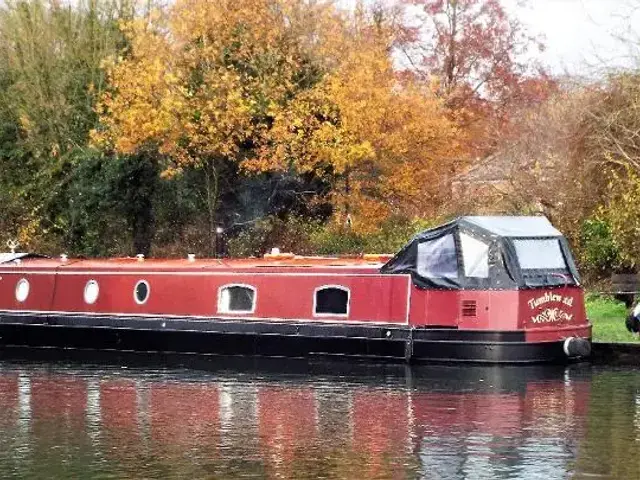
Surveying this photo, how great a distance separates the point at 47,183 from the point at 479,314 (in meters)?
20.9

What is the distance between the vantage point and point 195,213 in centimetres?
3512

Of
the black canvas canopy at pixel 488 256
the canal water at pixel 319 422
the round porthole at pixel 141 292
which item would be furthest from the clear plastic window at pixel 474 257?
the round porthole at pixel 141 292

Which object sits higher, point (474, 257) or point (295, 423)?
point (474, 257)

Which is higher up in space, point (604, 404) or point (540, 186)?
point (540, 186)

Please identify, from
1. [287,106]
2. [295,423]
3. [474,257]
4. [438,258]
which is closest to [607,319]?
[474,257]

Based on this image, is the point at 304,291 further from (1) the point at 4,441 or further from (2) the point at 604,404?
(1) the point at 4,441

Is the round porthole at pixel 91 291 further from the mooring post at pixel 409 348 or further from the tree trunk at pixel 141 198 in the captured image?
the tree trunk at pixel 141 198

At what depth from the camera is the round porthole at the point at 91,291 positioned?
998 inches

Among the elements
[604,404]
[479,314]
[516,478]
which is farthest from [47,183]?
[516,478]

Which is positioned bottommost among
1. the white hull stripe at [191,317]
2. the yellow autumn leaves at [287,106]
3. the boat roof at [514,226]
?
the white hull stripe at [191,317]

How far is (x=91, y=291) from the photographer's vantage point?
25453 millimetres

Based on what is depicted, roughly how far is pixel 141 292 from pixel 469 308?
673cm

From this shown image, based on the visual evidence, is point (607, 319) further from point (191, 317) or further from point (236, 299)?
point (191, 317)

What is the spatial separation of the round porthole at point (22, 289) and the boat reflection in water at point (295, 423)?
4713mm
